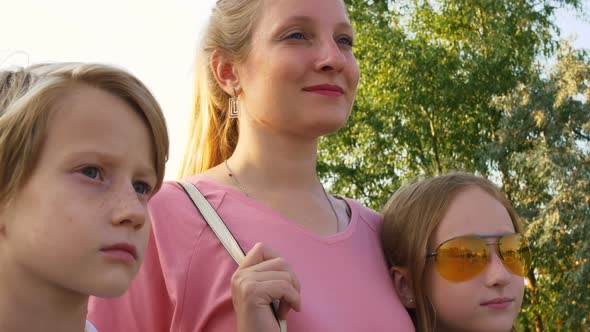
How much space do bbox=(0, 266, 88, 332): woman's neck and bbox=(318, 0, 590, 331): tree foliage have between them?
15.3m

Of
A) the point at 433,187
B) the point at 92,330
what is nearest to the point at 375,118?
the point at 433,187

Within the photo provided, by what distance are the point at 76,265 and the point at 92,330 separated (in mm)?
327

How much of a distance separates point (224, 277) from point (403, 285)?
Answer: 699 millimetres

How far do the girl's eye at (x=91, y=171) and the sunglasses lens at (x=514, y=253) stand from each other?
1594mm

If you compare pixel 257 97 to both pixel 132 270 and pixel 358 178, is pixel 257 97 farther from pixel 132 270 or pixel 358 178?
pixel 358 178

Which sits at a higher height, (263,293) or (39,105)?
(39,105)

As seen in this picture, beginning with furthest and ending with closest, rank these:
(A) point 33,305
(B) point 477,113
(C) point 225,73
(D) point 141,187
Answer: (B) point 477,113 < (C) point 225,73 < (D) point 141,187 < (A) point 33,305

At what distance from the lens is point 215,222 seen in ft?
7.47

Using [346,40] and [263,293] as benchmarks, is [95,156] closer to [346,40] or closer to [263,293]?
[263,293]

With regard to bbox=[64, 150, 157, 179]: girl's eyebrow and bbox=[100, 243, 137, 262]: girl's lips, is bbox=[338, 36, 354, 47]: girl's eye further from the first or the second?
bbox=[100, 243, 137, 262]: girl's lips

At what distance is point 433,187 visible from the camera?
2.87 meters

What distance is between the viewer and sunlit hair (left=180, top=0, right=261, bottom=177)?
2572mm

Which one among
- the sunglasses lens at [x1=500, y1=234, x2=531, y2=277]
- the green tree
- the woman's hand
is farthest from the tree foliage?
the woman's hand

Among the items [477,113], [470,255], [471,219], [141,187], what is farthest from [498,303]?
[477,113]
